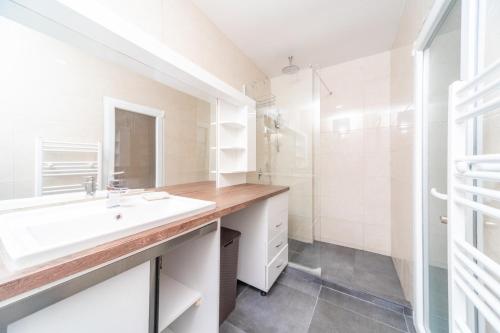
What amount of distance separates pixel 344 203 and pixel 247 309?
1690 millimetres

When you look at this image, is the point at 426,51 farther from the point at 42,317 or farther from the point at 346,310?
the point at 42,317

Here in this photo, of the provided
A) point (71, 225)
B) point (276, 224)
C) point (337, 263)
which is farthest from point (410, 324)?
point (71, 225)

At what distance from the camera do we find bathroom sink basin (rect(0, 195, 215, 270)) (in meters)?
0.46

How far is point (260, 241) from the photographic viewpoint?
1.51m

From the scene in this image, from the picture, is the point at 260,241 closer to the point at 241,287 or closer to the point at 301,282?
the point at 241,287

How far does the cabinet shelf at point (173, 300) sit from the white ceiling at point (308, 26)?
6.95 feet

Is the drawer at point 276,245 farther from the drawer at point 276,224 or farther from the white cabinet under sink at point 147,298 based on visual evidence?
A: the white cabinet under sink at point 147,298

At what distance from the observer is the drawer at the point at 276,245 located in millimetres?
1540

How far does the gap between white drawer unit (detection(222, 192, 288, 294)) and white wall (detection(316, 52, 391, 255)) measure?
32.5 inches

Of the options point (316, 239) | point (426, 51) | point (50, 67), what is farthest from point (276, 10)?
point (316, 239)

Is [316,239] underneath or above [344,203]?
underneath

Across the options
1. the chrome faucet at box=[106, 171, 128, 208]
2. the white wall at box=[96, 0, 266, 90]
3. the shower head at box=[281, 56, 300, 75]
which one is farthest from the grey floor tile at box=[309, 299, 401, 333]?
the shower head at box=[281, 56, 300, 75]

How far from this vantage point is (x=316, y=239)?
6.93ft

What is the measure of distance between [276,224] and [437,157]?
Answer: 1.17 meters
